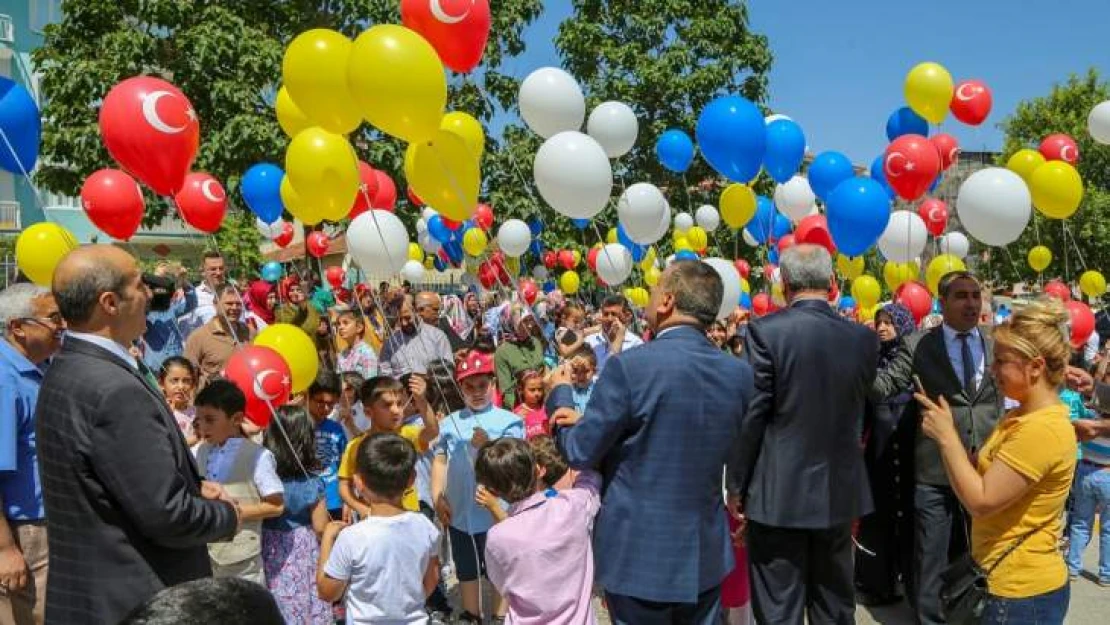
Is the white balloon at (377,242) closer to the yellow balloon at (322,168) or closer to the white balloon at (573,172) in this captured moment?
the yellow balloon at (322,168)

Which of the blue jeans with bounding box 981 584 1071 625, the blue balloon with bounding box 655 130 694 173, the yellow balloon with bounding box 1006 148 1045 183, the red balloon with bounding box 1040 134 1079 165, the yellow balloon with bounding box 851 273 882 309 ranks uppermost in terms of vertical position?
the blue balloon with bounding box 655 130 694 173

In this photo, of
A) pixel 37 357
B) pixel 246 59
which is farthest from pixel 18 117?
pixel 246 59

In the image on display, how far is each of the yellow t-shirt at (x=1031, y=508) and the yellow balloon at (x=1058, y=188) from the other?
5.31 meters

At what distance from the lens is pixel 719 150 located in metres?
6.15

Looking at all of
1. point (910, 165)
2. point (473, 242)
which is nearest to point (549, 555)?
point (910, 165)

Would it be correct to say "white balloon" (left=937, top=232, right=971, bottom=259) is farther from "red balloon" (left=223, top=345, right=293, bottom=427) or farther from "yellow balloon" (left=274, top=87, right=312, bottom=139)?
"red balloon" (left=223, top=345, right=293, bottom=427)

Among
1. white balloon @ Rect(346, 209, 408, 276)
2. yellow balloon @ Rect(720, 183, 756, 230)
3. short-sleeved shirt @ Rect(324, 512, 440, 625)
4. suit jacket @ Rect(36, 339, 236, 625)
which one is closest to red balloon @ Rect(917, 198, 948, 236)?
yellow balloon @ Rect(720, 183, 756, 230)

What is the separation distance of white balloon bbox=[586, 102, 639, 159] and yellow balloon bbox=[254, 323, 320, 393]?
3287 millimetres

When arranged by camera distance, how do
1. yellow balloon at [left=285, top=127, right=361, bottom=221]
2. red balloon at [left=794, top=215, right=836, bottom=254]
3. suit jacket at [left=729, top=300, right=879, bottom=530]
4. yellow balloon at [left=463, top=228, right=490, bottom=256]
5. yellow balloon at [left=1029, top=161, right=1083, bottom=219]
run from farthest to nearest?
yellow balloon at [left=463, top=228, right=490, bottom=256], red balloon at [left=794, top=215, right=836, bottom=254], yellow balloon at [left=1029, top=161, right=1083, bottom=219], yellow balloon at [left=285, top=127, right=361, bottom=221], suit jacket at [left=729, top=300, right=879, bottom=530]

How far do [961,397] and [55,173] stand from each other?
533 inches

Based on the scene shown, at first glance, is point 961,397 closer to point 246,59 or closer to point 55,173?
point 246,59

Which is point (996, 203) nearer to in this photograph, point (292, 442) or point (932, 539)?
point (932, 539)

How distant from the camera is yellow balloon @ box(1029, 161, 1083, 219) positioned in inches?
267

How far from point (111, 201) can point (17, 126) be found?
0.76 meters
